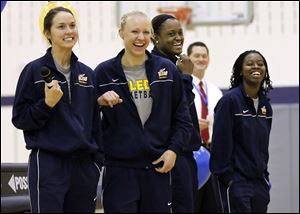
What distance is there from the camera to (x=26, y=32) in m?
13.0

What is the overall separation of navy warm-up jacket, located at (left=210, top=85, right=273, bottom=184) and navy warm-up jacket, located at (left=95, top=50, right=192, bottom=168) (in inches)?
31.3

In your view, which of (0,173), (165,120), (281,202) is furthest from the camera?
(281,202)

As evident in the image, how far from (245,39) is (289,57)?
2.28 feet

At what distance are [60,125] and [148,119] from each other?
62 centimetres

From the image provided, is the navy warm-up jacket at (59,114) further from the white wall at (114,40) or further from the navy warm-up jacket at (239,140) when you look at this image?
the white wall at (114,40)

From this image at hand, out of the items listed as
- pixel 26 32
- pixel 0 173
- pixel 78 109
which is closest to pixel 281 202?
pixel 26 32

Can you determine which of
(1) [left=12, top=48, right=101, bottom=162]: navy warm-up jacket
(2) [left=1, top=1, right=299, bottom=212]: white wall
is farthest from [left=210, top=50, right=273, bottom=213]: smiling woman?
(2) [left=1, top=1, right=299, bottom=212]: white wall

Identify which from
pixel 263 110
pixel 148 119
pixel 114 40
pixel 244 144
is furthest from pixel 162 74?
pixel 114 40

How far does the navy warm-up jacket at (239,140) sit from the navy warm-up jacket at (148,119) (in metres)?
0.79

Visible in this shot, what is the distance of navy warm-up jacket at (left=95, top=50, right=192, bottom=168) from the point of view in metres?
5.14

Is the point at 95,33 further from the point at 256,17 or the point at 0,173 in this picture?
the point at 0,173

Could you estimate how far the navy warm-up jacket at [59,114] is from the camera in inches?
188

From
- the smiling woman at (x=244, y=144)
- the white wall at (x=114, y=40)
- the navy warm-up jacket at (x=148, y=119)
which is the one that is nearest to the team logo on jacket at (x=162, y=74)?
the navy warm-up jacket at (x=148, y=119)

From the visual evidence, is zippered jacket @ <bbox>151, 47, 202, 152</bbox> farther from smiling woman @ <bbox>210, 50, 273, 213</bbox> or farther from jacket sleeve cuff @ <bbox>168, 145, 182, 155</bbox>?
jacket sleeve cuff @ <bbox>168, 145, 182, 155</bbox>
